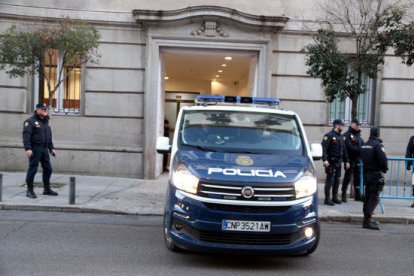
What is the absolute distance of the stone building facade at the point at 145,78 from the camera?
14.0 metres

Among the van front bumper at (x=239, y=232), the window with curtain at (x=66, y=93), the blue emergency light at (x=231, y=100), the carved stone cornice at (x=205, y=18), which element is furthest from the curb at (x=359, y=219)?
the window with curtain at (x=66, y=93)

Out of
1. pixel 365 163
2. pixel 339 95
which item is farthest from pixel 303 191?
pixel 339 95

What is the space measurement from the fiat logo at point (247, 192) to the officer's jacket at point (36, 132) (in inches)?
233

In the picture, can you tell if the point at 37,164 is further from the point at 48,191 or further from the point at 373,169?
the point at 373,169

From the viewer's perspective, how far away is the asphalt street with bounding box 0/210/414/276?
233 inches

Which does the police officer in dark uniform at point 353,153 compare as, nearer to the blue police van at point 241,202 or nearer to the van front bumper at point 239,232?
the blue police van at point 241,202

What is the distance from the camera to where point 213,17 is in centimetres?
1391

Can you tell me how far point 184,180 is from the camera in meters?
5.93

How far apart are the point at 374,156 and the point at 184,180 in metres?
4.28

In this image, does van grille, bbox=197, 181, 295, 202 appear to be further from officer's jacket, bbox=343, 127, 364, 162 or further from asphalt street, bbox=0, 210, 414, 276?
officer's jacket, bbox=343, 127, 364, 162

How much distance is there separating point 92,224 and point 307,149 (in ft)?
13.3

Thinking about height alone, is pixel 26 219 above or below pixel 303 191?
below

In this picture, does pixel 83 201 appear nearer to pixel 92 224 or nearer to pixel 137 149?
pixel 92 224

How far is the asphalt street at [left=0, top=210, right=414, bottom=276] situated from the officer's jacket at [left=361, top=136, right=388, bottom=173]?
117 cm
